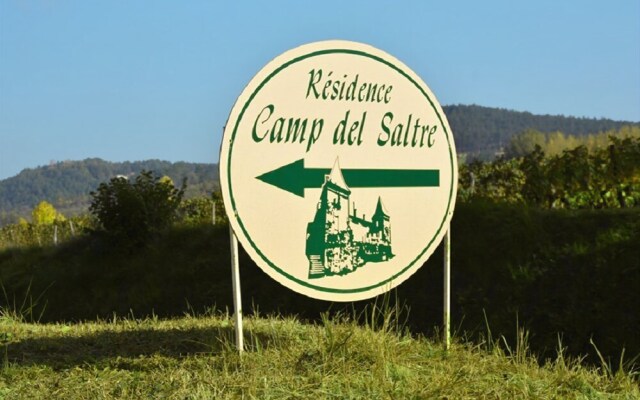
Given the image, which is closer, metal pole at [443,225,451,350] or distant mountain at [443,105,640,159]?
metal pole at [443,225,451,350]

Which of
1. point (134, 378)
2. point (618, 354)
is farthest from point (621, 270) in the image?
point (134, 378)

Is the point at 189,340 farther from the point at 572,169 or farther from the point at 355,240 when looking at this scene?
the point at 572,169

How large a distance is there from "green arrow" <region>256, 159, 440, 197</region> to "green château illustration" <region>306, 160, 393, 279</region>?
0.28 ft

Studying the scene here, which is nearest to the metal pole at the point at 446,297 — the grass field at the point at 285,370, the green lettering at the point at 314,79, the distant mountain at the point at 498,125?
the grass field at the point at 285,370

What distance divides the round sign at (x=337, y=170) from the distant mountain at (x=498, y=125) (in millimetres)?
109876

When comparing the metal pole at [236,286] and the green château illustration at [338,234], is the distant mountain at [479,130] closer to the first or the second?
the green château illustration at [338,234]

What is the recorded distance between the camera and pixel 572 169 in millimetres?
12469

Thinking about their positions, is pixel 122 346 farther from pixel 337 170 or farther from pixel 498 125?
pixel 498 125

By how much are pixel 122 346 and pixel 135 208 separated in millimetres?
7721

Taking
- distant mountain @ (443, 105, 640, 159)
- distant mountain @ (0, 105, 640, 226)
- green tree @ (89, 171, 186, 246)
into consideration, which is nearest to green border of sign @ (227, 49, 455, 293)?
green tree @ (89, 171, 186, 246)

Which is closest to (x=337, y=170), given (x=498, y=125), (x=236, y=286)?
(x=236, y=286)

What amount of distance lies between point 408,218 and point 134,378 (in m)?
2.33

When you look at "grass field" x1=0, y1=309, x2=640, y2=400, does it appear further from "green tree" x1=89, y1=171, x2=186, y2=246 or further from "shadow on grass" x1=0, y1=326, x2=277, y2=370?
"green tree" x1=89, y1=171, x2=186, y2=246

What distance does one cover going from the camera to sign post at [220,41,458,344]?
16.1 ft
